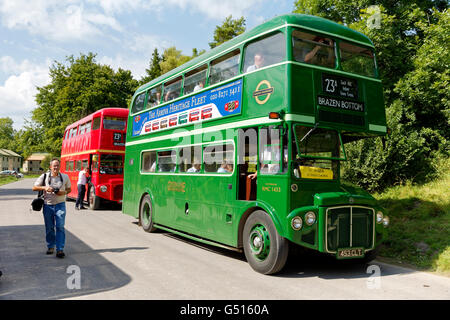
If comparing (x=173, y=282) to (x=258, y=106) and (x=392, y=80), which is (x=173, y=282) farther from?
(x=392, y=80)

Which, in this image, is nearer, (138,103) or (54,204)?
(54,204)

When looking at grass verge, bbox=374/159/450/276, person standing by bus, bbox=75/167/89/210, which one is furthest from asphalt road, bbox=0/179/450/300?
person standing by bus, bbox=75/167/89/210

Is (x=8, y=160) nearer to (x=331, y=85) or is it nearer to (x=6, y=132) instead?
(x=6, y=132)

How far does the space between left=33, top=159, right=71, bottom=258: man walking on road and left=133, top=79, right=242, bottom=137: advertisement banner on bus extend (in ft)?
10.2

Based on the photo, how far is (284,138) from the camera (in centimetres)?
615

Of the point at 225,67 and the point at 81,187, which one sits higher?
the point at 225,67

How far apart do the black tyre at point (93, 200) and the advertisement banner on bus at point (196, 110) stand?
600 centimetres

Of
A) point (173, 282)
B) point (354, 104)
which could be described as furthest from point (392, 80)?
point (173, 282)

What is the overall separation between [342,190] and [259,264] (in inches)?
76.1

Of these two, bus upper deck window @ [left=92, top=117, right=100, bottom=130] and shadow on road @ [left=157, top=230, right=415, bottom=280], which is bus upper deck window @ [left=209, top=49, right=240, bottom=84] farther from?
bus upper deck window @ [left=92, top=117, right=100, bottom=130]

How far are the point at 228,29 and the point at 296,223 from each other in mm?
32440

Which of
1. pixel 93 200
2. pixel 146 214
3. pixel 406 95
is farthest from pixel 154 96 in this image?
pixel 406 95

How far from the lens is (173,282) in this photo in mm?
5613

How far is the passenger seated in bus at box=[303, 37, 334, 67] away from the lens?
642cm
